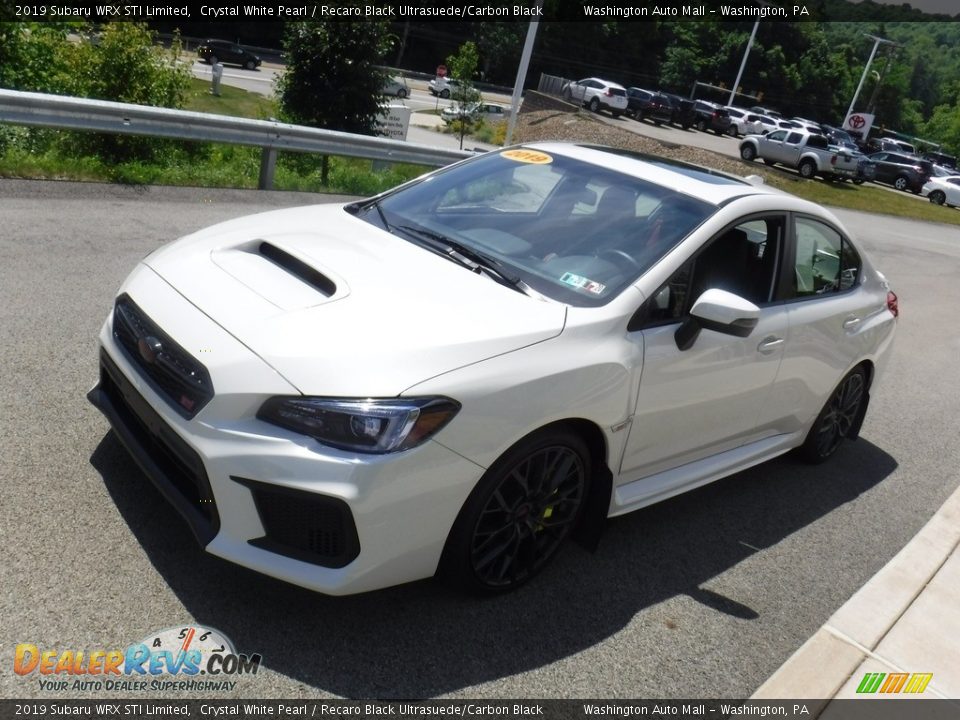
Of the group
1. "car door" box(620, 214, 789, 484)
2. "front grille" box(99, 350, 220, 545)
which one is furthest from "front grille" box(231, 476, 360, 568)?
"car door" box(620, 214, 789, 484)

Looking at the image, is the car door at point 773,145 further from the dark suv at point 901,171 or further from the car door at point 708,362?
the car door at point 708,362

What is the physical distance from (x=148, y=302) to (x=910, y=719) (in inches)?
134

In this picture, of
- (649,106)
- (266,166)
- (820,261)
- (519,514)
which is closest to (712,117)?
(649,106)

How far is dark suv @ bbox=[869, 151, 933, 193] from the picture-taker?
4778 cm

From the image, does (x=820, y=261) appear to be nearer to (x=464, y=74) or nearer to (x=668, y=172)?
(x=668, y=172)

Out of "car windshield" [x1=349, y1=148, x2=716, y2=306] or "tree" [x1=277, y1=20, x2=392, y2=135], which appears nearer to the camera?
"car windshield" [x1=349, y1=148, x2=716, y2=306]

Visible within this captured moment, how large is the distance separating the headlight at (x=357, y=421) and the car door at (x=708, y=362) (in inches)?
47.4

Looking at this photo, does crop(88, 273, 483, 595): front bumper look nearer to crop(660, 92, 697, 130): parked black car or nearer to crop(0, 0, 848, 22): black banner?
crop(0, 0, 848, 22): black banner

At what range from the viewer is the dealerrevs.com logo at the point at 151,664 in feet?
9.16

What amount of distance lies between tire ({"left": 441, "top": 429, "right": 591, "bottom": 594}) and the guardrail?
22.8 ft

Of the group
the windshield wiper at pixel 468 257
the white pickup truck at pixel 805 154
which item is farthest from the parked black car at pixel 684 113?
the windshield wiper at pixel 468 257

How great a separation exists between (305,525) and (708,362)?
6.66 feet

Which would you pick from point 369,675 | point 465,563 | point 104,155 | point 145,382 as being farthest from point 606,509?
point 104,155

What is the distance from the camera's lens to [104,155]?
11.0 meters
